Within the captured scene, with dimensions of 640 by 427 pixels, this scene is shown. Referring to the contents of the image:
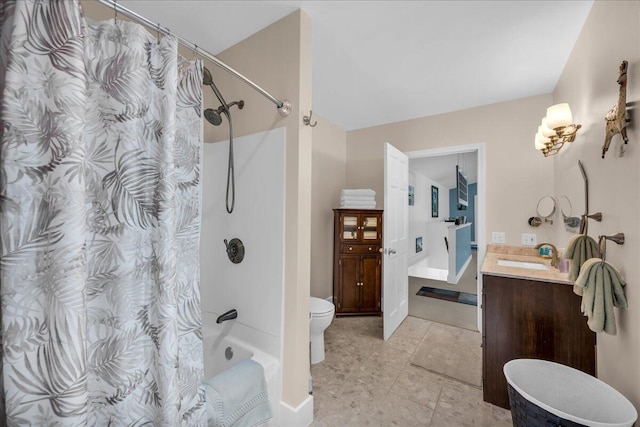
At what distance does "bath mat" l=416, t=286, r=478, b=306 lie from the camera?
3.74 m

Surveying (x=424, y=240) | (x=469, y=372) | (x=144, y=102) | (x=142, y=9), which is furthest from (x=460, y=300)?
(x=142, y=9)

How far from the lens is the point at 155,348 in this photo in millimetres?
804

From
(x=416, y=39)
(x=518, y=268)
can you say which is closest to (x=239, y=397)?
(x=518, y=268)

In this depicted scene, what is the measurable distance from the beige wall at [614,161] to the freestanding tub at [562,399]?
2.9 inches

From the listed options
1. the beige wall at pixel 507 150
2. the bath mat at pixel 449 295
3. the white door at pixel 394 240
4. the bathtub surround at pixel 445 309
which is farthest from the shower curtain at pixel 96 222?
the bath mat at pixel 449 295

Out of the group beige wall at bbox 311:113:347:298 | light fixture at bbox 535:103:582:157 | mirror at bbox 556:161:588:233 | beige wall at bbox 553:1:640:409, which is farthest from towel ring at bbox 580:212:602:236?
beige wall at bbox 311:113:347:298

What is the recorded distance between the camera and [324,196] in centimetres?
333

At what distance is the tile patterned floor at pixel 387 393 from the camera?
1.62 meters

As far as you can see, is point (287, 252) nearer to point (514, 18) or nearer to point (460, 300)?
point (514, 18)

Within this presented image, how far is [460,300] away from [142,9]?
4583 mm

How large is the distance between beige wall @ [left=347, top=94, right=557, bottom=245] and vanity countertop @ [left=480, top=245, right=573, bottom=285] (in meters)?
0.10

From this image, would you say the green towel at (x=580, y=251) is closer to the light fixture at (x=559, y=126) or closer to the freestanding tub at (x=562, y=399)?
the freestanding tub at (x=562, y=399)

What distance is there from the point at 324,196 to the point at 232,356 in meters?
2.13

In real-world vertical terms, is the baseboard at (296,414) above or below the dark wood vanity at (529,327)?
below
